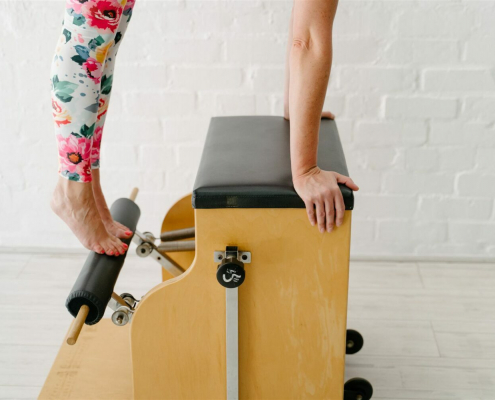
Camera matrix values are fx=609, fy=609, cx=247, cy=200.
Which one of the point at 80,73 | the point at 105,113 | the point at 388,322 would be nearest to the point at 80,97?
the point at 80,73

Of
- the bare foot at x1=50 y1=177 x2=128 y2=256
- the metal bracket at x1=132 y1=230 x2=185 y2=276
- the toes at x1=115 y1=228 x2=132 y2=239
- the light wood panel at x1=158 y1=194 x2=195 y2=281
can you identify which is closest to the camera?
the bare foot at x1=50 y1=177 x2=128 y2=256

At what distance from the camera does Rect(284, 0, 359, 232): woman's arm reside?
3.79ft

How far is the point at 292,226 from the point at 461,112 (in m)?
1.08

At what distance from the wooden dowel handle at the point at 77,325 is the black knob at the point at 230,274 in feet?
0.90

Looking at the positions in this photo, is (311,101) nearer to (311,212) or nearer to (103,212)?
(311,212)

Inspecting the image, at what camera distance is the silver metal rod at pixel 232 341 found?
1.23m

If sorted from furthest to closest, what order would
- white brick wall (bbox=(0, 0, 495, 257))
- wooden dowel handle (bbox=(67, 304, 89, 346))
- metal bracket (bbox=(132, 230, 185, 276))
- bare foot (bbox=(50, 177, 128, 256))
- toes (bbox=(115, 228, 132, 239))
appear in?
white brick wall (bbox=(0, 0, 495, 257)) → metal bracket (bbox=(132, 230, 185, 276)) → toes (bbox=(115, 228, 132, 239)) → bare foot (bbox=(50, 177, 128, 256)) → wooden dowel handle (bbox=(67, 304, 89, 346))

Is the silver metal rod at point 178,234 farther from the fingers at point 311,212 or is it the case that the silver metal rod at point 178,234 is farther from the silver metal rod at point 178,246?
the fingers at point 311,212

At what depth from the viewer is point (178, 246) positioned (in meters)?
1.55

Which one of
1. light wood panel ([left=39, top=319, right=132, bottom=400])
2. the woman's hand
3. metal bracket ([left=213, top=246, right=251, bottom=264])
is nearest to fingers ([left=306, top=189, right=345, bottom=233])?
the woman's hand

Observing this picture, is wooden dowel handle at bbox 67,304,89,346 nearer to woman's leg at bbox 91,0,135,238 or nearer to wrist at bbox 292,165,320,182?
woman's leg at bbox 91,0,135,238

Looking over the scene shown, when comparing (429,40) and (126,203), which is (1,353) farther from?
(429,40)

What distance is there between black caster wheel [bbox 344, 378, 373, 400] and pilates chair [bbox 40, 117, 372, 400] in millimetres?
202

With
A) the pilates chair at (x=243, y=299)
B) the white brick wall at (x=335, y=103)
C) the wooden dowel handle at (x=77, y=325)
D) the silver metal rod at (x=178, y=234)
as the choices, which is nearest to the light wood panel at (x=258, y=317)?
the pilates chair at (x=243, y=299)
